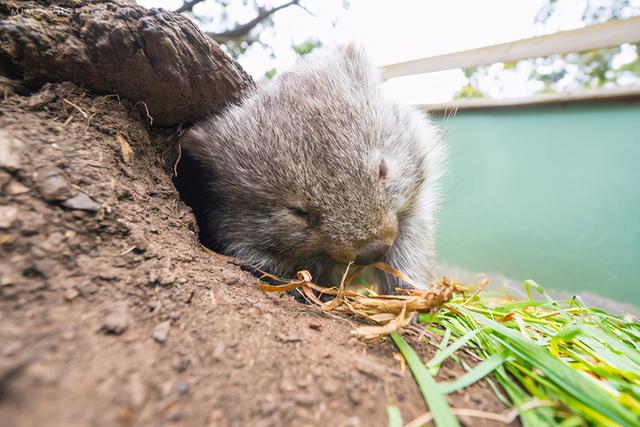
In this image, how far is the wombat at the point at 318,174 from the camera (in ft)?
4.91

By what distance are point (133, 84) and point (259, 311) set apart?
1110 mm

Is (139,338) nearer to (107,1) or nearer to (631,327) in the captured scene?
(107,1)

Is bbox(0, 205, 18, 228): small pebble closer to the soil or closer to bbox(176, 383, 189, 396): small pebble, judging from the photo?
the soil

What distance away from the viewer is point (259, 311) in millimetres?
1115

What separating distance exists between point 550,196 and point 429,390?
2865 mm

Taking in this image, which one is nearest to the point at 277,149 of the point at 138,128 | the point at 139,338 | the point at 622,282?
the point at 138,128

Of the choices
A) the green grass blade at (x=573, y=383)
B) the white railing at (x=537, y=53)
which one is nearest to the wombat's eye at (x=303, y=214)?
the green grass blade at (x=573, y=383)

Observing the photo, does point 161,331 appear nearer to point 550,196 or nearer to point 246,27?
point 550,196

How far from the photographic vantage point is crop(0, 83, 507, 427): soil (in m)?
0.66

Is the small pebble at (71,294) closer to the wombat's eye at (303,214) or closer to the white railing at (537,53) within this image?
the wombat's eye at (303,214)

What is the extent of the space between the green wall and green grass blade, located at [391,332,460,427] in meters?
1.95

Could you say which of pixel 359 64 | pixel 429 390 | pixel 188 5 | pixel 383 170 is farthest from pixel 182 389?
pixel 188 5

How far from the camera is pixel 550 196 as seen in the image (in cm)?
306

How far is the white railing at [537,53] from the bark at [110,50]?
134 cm
